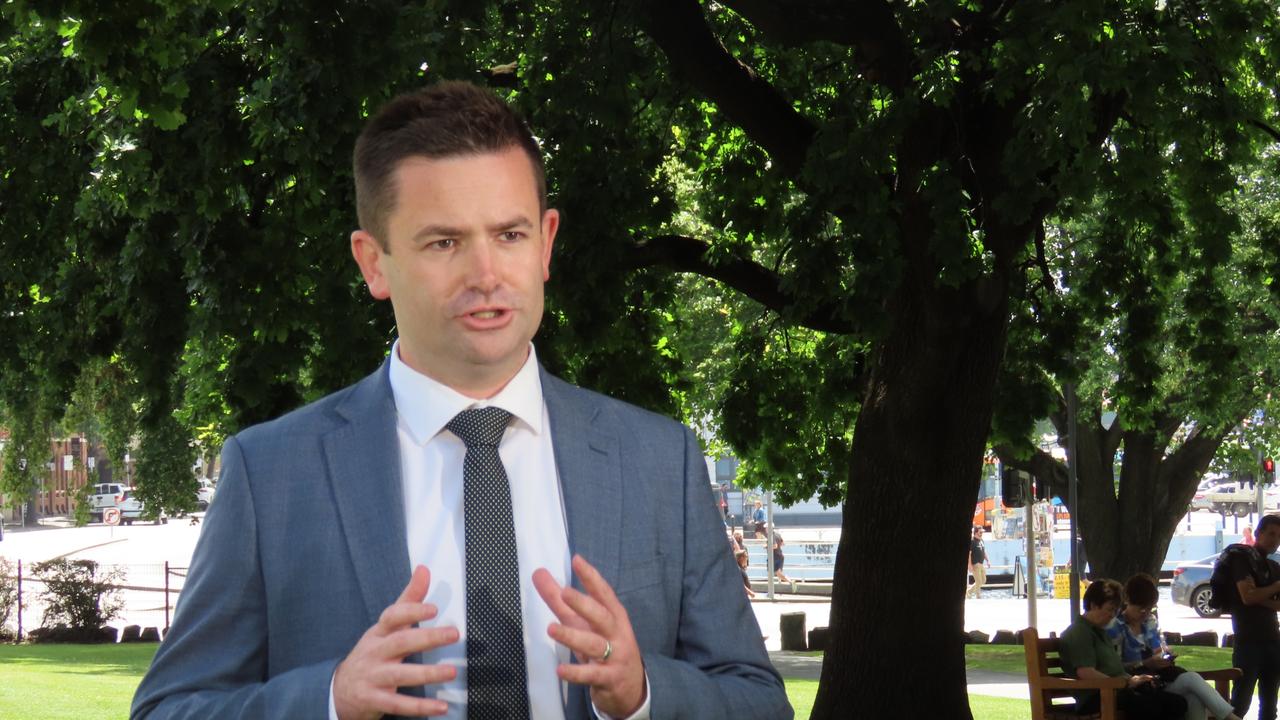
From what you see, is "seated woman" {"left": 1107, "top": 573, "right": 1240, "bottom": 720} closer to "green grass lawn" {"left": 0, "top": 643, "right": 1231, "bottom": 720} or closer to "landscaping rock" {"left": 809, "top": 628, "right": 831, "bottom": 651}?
"green grass lawn" {"left": 0, "top": 643, "right": 1231, "bottom": 720}

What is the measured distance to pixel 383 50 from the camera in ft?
30.2

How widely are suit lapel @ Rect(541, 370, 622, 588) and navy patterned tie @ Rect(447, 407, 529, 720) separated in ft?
0.33

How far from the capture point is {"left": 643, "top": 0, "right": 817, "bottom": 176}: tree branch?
483 inches

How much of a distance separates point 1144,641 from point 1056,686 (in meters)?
1.21

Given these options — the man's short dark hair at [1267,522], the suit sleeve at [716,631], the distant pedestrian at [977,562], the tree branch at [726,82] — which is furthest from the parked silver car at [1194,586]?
the suit sleeve at [716,631]

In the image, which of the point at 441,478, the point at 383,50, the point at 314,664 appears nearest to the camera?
the point at 314,664

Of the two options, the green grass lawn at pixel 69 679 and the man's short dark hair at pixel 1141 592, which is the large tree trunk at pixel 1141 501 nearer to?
the green grass lawn at pixel 69 679

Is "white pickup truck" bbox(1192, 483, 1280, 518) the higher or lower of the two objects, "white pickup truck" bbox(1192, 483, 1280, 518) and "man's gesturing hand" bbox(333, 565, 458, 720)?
the higher

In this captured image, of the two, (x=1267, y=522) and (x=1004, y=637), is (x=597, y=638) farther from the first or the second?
(x=1004, y=637)

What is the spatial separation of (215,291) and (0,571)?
72.6 ft

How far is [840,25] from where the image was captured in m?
11.0

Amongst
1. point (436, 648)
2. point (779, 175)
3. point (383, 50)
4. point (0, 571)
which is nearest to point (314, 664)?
point (436, 648)

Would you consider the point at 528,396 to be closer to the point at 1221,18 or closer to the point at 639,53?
the point at 1221,18

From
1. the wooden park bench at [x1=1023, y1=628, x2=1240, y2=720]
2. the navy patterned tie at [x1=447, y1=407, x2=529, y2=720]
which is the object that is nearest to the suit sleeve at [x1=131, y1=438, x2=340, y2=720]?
the navy patterned tie at [x1=447, y1=407, x2=529, y2=720]
